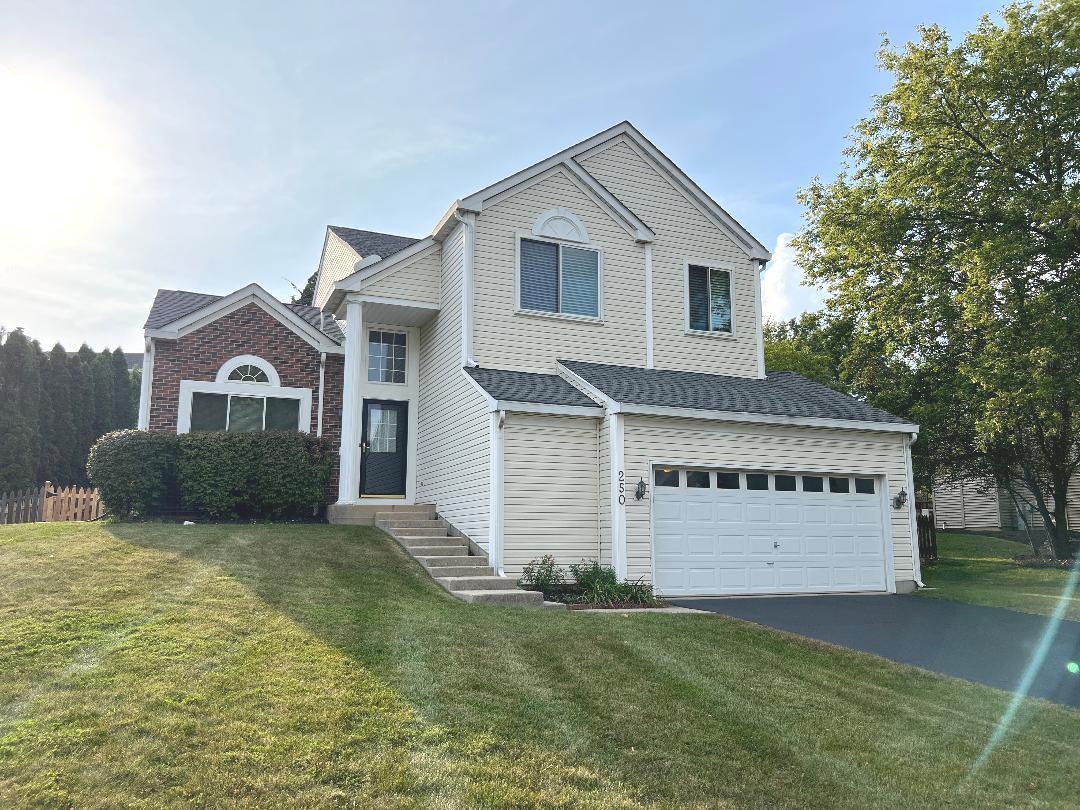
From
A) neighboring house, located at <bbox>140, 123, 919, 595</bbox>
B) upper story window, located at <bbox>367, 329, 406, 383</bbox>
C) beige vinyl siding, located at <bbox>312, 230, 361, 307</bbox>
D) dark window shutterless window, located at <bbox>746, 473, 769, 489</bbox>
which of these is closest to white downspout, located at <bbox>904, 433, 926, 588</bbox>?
neighboring house, located at <bbox>140, 123, 919, 595</bbox>

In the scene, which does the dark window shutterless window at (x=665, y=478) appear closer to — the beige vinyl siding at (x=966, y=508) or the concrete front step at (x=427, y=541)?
the concrete front step at (x=427, y=541)

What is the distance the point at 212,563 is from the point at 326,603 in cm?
231

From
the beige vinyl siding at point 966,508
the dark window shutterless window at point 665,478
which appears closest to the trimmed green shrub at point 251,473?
the dark window shutterless window at point 665,478

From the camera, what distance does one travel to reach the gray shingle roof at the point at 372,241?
17.1 meters

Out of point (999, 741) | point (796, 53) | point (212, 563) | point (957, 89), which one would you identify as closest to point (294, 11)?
point (212, 563)

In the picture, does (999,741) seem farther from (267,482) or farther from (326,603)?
(267,482)

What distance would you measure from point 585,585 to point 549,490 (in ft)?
5.25

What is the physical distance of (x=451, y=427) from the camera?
546 inches

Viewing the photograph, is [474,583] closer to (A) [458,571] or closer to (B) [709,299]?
(A) [458,571]

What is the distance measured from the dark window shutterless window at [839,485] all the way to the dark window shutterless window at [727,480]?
2106mm

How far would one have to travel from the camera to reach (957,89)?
18109 mm

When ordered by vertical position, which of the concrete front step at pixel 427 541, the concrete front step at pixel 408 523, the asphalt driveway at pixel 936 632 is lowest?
the asphalt driveway at pixel 936 632

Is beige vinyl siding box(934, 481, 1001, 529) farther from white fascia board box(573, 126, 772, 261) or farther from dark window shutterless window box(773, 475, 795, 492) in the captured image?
dark window shutterless window box(773, 475, 795, 492)

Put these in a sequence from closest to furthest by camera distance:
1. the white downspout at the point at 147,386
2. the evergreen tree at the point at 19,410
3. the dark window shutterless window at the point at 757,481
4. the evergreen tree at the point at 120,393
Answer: the dark window shutterless window at the point at 757,481 → the white downspout at the point at 147,386 → the evergreen tree at the point at 19,410 → the evergreen tree at the point at 120,393
